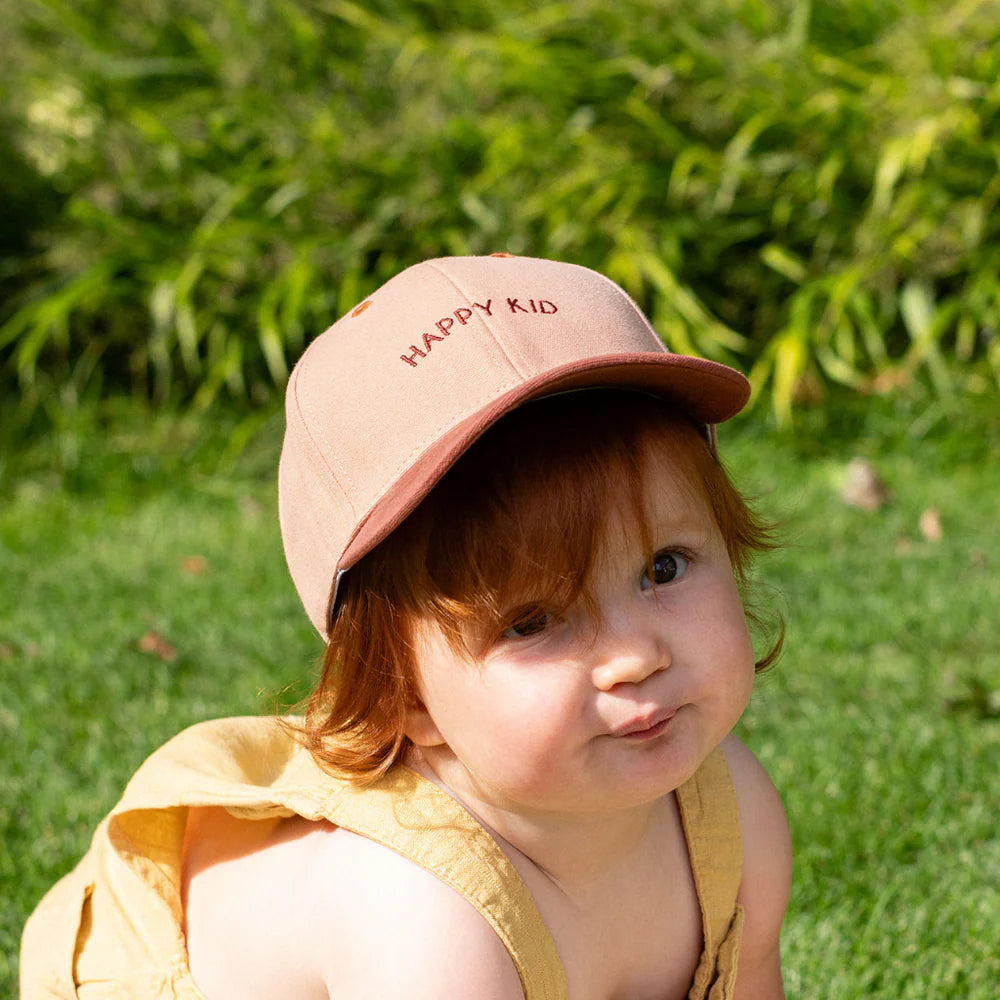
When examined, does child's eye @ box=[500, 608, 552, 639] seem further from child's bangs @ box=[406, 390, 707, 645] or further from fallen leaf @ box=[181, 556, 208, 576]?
fallen leaf @ box=[181, 556, 208, 576]

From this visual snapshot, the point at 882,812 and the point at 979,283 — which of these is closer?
the point at 882,812

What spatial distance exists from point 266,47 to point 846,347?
2.29 m

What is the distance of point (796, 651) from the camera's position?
3.11 metres

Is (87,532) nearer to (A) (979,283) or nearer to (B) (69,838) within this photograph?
(B) (69,838)

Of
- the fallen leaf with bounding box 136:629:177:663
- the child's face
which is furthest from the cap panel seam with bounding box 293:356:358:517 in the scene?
the fallen leaf with bounding box 136:629:177:663

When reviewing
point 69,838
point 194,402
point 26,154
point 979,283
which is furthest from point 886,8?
point 69,838

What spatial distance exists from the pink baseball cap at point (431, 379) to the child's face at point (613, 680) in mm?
132

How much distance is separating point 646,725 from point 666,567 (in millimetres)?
180

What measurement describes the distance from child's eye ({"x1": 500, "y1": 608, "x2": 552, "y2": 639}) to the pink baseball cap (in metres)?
0.18

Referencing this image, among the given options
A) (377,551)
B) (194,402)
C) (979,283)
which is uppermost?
(377,551)

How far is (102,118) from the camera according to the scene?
5074 millimetres

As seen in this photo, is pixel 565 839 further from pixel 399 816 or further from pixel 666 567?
pixel 666 567

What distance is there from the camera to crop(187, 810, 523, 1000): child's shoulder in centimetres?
150

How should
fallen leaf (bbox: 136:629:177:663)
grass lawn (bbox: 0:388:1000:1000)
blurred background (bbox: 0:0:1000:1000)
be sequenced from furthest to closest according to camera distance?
blurred background (bbox: 0:0:1000:1000)
fallen leaf (bbox: 136:629:177:663)
grass lawn (bbox: 0:388:1000:1000)
